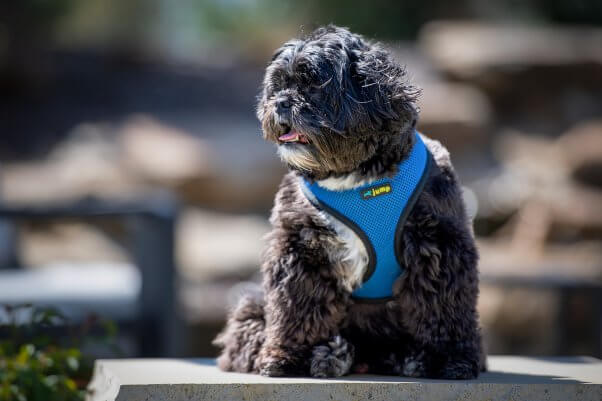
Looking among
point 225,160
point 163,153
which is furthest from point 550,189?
point 163,153

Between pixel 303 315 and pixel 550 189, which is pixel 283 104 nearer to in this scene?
pixel 303 315

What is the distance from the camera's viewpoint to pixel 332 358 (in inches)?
135

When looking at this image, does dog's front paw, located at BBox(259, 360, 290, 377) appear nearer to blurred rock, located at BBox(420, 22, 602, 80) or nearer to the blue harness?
the blue harness

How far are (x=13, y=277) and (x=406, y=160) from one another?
607cm

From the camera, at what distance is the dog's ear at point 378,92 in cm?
324

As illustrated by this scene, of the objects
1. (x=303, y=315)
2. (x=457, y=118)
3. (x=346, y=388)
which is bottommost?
(x=346, y=388)

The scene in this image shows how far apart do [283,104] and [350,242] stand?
587mm

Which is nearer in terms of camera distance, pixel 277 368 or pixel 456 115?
pixel 277 368

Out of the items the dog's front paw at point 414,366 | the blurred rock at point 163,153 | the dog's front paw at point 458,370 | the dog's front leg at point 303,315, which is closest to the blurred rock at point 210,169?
the blurred rock at point 163,153

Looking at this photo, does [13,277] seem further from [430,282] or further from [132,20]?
[132,20]

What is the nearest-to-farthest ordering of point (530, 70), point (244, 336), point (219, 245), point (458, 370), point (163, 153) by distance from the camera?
point (458, 370), point (244, 336), point (219, 245), point (163, 153), point (530, 70)

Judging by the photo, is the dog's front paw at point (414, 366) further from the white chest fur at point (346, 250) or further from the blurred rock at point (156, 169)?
the blurred rock at point (156, 169)

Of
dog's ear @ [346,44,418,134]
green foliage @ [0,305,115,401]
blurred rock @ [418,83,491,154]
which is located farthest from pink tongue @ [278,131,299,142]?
blurred rock @ [418,83,491,154]

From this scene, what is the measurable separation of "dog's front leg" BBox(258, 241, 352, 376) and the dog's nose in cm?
57
